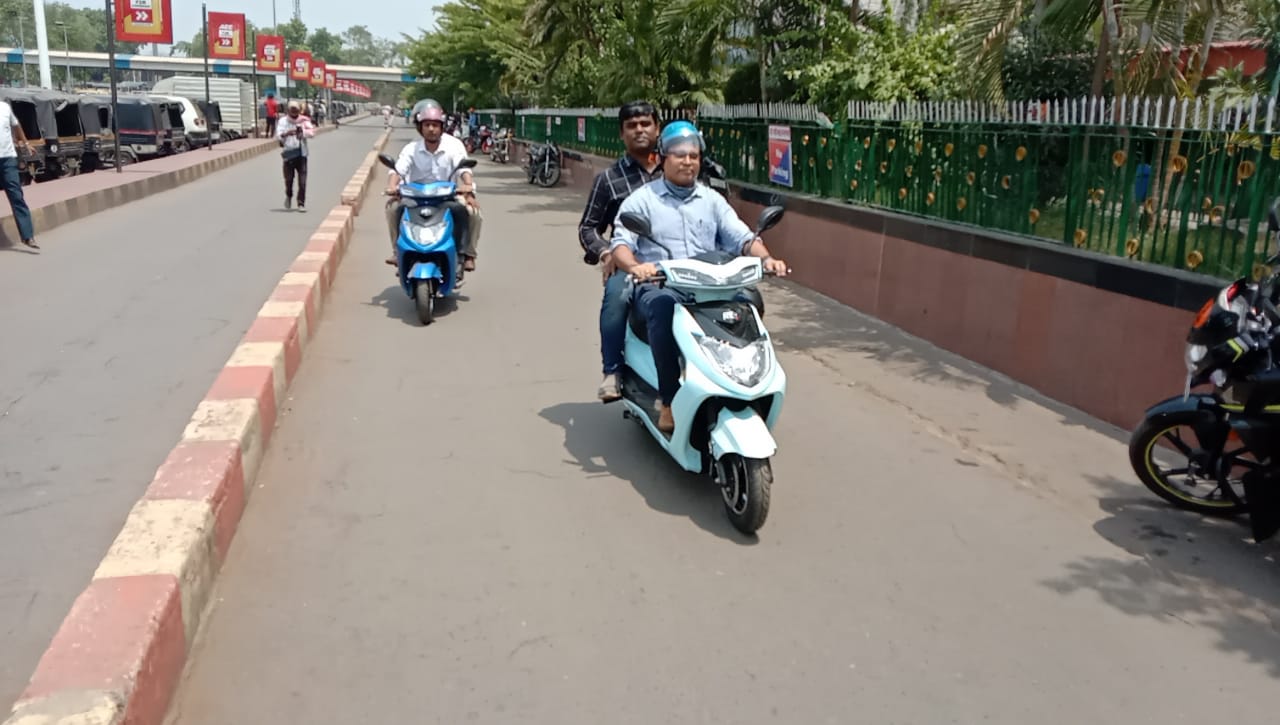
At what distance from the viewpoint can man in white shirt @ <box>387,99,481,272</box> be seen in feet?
29.1

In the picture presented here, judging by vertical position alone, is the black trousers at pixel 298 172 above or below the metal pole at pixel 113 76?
below

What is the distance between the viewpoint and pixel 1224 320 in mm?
4160

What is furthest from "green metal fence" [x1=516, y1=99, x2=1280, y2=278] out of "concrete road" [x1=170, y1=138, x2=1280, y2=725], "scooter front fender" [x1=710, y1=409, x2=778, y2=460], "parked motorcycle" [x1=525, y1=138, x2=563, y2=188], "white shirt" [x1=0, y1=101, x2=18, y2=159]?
"parked motorcycle" [x1=525, y1=138, x2=563, y2=188]

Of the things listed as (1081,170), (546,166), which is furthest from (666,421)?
(546,166)

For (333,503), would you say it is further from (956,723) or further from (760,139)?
(760,139)

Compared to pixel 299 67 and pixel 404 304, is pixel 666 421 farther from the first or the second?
pixel 299 67

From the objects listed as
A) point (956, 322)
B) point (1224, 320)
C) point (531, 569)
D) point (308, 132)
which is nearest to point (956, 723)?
point (531, 569)

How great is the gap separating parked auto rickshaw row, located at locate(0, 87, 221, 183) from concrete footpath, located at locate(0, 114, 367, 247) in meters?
0.76

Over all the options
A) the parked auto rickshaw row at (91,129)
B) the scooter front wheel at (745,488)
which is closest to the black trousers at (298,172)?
the parked auto rickshaw row at (91,129)

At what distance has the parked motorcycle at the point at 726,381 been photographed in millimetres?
4176

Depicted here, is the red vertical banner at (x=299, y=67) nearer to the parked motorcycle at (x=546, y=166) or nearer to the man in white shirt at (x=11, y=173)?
the parked motorcycle at (x=546, y=166)

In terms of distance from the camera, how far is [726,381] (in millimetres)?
4219

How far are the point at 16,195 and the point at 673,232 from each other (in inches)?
362

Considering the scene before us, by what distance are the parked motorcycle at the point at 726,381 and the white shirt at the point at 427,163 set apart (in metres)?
4.88
